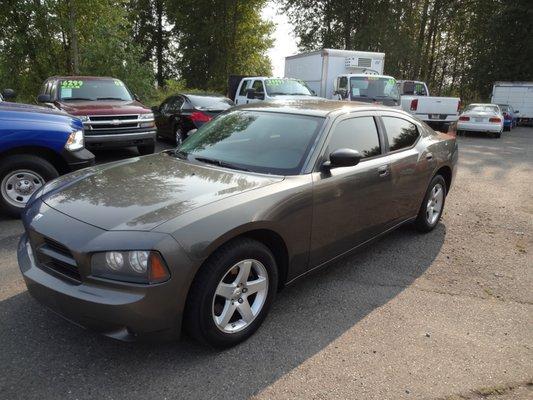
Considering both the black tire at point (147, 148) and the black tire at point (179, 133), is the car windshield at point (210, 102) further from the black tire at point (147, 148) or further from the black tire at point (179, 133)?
the black tire at point (147, 148)

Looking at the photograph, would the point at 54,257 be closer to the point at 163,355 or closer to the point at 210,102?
the point at 163,355

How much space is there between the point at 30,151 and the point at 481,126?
16931mm

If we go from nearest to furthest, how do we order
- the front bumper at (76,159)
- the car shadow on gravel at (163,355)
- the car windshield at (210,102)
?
the car shadow on gravel at (163,355) < the front bumper at (76,159) < the car windshield at (210,102)

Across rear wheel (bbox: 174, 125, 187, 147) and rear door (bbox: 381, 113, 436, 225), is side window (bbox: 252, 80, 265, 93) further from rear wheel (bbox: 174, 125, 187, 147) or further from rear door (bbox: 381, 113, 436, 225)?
rear door (bbox: 381, 113, 436, 225)

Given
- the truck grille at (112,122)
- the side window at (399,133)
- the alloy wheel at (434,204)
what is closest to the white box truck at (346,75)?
the truck grille at (112,122)

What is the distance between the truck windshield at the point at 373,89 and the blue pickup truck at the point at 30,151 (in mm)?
10005

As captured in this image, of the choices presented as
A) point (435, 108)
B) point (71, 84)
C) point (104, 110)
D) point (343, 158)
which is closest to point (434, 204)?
point (343, 158)

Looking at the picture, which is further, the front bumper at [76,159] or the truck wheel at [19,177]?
the front bumper at [76,159]

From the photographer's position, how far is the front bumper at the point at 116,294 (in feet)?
8.08

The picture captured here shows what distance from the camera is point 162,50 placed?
37156 mm

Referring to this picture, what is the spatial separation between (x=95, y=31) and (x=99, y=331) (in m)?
15.4

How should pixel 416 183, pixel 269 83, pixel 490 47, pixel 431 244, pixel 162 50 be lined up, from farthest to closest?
pixel 162 50
pixel 490 47
pixel 269 83
pixel 431 244
pixel 416 183

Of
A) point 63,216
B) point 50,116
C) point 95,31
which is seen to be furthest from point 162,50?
point 63,216

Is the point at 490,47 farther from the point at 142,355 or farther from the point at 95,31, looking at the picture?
the point at 142,355
